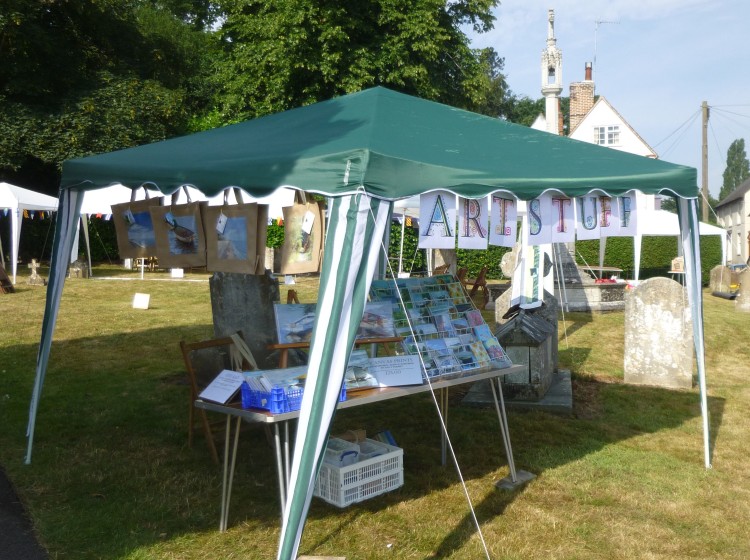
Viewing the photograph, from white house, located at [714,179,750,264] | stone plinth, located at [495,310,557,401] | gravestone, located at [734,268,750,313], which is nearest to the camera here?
stone plinth, located at [495,310,557,401]

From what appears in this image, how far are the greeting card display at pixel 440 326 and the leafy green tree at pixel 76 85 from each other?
19308 mm

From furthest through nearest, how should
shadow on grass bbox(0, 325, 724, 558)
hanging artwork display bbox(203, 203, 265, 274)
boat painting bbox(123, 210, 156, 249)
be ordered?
boat painting bbox(123, 210, 156, 249) → hanging artwork display bbox(203, 203, 265, 274) → shadow on grass bbox(0, 325, 724, 558)

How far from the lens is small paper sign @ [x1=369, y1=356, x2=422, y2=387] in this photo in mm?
4312

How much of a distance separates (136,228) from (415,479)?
105 inches

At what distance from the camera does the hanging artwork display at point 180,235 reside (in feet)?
15.9

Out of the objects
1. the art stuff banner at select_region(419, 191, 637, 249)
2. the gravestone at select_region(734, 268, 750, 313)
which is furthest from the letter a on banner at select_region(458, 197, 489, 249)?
the gravestone at select_region(734, 268, 750, 313)

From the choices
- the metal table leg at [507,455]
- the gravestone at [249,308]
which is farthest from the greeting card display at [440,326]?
the gravestone at [249,308]

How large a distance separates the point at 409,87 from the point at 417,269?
522 cm

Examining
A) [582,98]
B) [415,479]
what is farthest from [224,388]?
[582,98]

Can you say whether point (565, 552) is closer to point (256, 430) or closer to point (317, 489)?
point (317, 489)

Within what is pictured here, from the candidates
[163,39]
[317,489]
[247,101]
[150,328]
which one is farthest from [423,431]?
[163,39]

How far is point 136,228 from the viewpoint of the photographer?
528cm

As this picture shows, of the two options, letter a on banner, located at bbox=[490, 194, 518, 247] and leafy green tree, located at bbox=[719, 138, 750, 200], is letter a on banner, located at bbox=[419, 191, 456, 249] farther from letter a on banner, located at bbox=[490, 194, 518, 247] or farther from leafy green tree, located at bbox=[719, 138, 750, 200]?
leafy green tree, located at bbox=[719, 138, 750, 200]

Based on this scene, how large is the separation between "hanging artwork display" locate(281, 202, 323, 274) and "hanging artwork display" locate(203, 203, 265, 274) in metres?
0.21
